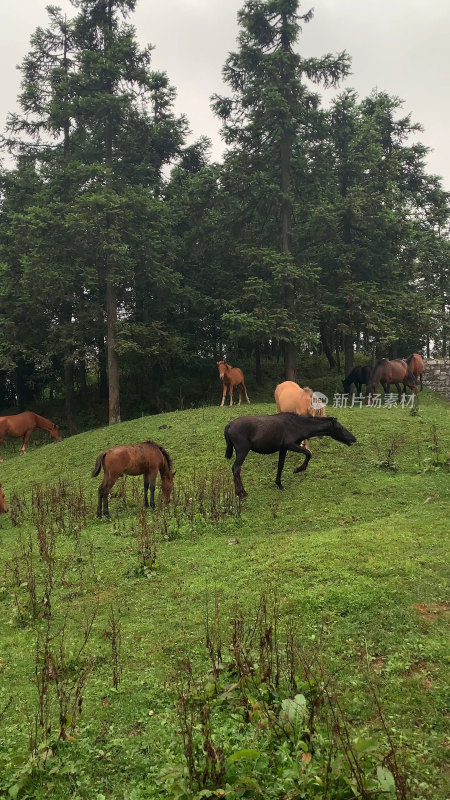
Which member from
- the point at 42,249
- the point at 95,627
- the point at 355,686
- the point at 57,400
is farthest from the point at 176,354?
the point at 355,686

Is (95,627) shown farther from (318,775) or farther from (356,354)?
(356,354)

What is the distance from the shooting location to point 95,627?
20.3ft

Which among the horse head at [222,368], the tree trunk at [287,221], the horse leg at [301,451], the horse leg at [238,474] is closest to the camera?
the horse leg at [238,474]

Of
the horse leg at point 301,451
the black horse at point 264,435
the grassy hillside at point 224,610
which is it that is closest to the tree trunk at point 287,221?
the grassy hillside at point 224,610

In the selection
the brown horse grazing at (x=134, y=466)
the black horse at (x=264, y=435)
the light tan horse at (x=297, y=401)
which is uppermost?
the light tan horse at (x=297, y=401)

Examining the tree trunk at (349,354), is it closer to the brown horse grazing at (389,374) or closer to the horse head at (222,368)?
the brown horse grazing at (389,374)

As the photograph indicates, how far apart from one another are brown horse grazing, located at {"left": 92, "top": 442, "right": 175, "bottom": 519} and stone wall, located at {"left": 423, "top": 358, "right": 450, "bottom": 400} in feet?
80.0

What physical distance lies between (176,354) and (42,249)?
8362 mm

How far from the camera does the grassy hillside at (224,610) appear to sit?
3846 mm

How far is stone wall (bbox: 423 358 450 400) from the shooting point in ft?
101

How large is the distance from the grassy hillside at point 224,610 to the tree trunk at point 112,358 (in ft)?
32.9

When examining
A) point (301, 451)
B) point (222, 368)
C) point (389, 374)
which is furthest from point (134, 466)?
point (389, 374)

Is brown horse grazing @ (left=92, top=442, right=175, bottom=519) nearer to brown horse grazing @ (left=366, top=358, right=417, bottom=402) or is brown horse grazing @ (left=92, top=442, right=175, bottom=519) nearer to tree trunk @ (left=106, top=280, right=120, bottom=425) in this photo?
tree trunk @ (left=106, top=280, right=120, bottom=425)

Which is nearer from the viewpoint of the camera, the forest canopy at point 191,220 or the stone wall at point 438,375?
the forest canopy at point 191,220
